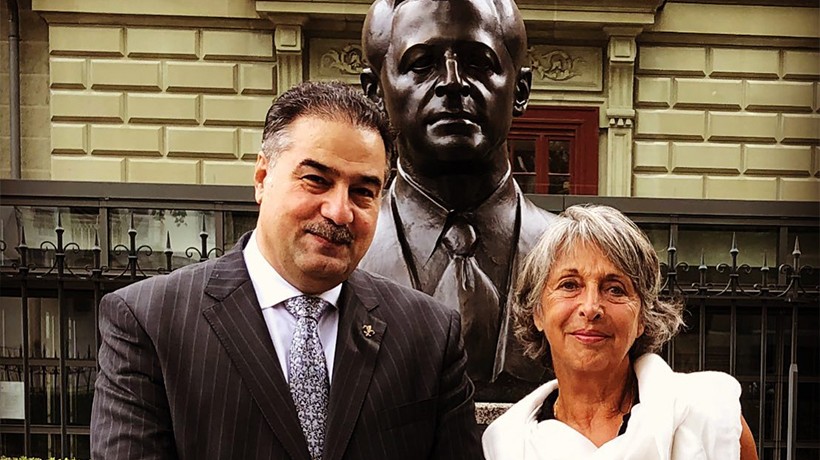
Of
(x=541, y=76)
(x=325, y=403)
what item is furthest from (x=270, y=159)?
(x=541, y=76)

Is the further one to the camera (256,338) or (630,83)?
(630,83)

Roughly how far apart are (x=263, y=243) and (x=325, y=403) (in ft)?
1.09

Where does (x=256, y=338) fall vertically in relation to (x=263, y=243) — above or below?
below

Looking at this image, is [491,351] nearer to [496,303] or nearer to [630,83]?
[496,303]

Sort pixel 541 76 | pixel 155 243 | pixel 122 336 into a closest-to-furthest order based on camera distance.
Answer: pixel 122 336 → pixel 155 243 → pixel 541 76

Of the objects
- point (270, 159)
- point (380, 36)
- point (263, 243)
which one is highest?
point (380, 36)

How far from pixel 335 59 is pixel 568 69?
2.86m

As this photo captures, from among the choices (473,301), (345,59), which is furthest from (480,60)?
(345,59)

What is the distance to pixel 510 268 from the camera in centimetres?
247

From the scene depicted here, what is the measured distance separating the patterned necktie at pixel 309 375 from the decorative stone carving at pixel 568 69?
877 centimetres

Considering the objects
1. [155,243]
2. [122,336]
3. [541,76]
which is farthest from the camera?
[541,76]

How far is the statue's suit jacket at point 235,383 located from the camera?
146cm

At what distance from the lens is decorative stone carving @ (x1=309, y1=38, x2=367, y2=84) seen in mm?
9734

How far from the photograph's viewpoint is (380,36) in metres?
2.42
